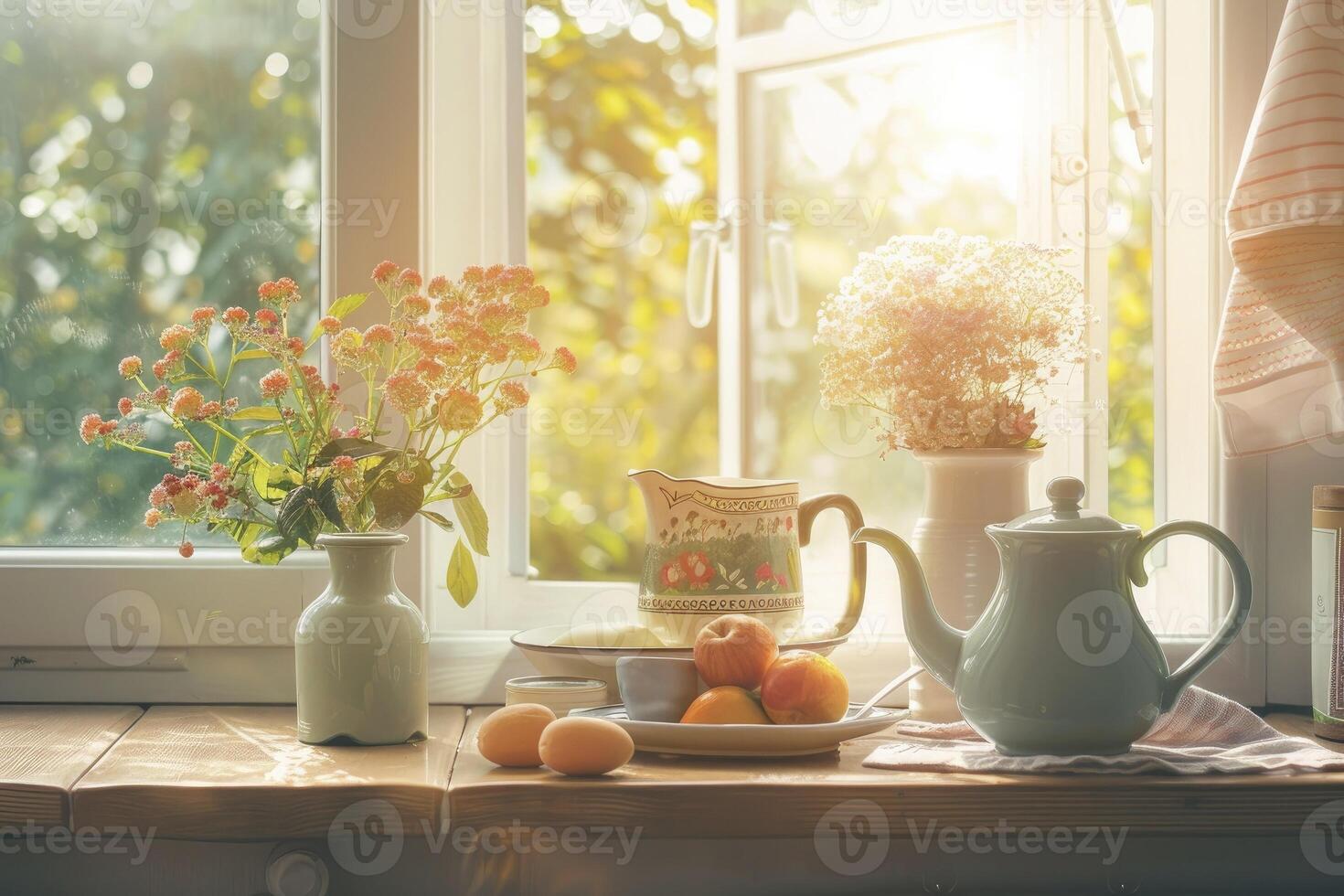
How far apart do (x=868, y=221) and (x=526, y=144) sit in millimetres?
424

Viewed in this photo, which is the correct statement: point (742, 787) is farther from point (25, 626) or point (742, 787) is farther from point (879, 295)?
point (25, 626)

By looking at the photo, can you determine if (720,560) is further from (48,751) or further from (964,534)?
(48,751)

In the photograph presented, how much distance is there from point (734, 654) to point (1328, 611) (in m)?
0.55

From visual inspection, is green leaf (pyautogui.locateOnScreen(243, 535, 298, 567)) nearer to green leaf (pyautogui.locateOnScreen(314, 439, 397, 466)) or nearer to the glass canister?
green leaf (pyautogui.locateOnScreen(314, 439, 397, 466))

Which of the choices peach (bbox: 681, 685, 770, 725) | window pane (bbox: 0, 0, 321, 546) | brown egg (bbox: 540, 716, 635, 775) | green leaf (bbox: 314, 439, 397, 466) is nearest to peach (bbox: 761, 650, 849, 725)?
peach (bbox: 681, 685, 770, 725)

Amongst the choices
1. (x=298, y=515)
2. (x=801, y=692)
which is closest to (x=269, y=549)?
(x=298, y=515)

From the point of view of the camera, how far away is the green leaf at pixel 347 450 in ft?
3.45

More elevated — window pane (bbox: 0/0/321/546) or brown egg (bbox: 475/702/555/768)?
window pane (bbox: 0/0/321/546)

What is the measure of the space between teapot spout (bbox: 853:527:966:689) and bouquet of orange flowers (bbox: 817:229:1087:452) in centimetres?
18

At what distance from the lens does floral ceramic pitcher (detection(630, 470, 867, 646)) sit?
3.92 feet

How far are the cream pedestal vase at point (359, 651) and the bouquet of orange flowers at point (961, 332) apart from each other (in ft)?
1.63

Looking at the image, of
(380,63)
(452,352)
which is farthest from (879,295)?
(380,63)

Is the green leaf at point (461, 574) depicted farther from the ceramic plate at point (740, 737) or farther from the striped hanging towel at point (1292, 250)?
the striped hanging towel at point (1292, 250)

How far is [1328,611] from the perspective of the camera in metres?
1.10
